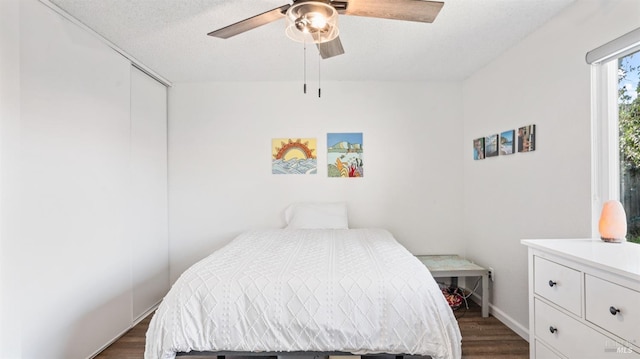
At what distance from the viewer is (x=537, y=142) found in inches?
84.0

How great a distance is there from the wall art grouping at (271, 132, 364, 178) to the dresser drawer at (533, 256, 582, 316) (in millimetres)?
1999

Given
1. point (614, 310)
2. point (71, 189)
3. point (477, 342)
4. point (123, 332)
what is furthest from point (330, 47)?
point (123, 332)

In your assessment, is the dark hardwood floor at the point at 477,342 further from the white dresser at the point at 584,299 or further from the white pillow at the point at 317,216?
the white pillow at the point at 317,216

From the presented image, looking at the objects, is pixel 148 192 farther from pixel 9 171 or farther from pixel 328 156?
pixel 328 156

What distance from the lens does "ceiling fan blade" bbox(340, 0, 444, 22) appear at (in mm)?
1361

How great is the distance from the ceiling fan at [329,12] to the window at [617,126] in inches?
43.0

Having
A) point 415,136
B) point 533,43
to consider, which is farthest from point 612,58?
point 415,136

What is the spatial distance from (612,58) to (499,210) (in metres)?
1.38

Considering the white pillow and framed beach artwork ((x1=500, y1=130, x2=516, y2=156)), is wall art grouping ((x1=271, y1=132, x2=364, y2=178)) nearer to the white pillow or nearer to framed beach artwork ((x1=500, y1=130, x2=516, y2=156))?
the white pillow

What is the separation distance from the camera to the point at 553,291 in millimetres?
1377

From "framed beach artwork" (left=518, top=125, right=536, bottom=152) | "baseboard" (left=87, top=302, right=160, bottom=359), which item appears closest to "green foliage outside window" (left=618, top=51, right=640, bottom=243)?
"framed beach artwork" (left=518, top=125, right=536, bottom=152)

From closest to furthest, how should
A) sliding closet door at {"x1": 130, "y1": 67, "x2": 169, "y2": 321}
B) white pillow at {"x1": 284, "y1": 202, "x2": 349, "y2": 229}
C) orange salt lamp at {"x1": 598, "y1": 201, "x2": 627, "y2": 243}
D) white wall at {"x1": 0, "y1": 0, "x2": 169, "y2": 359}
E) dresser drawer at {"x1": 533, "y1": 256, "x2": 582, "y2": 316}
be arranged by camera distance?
dresser drawer at {"x1": 533, "y1": 256, "x2": 582, "y2": 316} < orange salt lamp at {"x1": 598, "y1": 201, "x2": 627, "y2": 243} < white wall at {"x1": 0, "y1": 0, "x2": 169, "y2": 359} < sliding closet door at {"x1": 130, "y1": 67, "x2": 169, "y2": 321} < white pillow at {"x1": 284, "y1": 202, "x2": 349, "y2": 229}

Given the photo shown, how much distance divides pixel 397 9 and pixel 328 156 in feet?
6.48

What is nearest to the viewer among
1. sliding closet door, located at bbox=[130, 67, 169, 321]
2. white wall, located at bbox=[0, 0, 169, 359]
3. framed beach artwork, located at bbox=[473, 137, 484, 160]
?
white wall, located at bbox=[0, 0, 169, 359]
